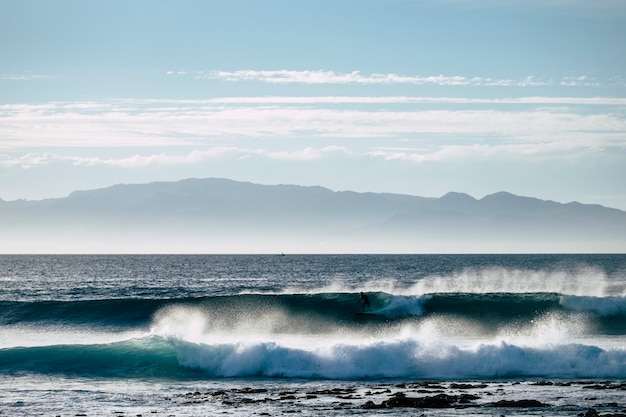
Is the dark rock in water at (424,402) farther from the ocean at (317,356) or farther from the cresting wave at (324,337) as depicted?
the cresting wave at (324,337)

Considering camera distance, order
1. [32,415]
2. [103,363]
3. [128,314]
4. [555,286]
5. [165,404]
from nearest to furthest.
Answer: [32,415] < [165,404] < [103,363] < [128,314] < [555,286]

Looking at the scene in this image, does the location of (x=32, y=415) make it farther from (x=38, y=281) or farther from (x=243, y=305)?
(x=38, y=281)

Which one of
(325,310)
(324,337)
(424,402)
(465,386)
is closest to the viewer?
(424,402)

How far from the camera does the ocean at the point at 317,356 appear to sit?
72.0 ft

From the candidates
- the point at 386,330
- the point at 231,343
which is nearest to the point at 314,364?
the point at 231,343

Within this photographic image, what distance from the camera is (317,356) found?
1164 inches

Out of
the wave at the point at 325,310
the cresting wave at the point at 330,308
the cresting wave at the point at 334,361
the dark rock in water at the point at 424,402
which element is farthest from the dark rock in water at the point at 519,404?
the cresting wave at the point at 330,308

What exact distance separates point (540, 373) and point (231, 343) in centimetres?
1048

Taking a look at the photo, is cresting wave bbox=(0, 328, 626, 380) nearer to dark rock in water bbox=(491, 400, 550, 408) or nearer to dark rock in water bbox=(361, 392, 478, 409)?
dark rock in water bbox=(361, 392, 478, 409)

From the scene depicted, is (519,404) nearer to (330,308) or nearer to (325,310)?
(325,310)

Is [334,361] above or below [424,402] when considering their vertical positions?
above

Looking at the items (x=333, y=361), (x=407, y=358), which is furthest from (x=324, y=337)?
(x=407, y=358)

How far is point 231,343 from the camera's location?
3127cm

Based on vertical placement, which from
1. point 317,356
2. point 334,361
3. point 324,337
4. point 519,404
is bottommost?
point 519,404
